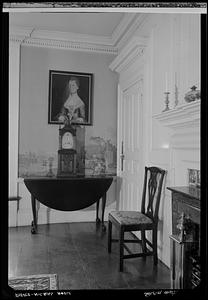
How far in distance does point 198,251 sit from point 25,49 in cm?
186

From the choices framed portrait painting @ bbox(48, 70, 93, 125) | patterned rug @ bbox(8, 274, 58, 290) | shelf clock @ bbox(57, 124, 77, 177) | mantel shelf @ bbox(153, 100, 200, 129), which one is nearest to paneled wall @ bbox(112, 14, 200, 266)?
mantel shelf @ bbox(153, 100, 200, 129)

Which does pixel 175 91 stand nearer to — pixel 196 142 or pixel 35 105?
pixel 196 142

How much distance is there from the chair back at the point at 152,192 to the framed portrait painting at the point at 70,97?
636 mm

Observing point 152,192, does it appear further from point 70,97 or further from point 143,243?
point 70,97

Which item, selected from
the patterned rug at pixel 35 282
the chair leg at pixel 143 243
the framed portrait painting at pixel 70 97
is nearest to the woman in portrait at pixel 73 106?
the framed portrait painting at pixel 70 97

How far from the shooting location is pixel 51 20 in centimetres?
176

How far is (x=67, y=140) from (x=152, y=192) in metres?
0.74

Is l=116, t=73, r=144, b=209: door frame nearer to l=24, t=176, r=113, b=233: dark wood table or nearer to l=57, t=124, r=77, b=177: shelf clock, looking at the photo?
l=24, t=176, r=113, b=233: dark wood table

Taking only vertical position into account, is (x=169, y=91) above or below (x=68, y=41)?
below

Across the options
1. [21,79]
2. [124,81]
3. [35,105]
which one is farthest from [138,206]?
[21,79]

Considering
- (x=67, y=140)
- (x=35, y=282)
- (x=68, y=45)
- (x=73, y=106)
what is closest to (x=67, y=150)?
(x=67, y=140)

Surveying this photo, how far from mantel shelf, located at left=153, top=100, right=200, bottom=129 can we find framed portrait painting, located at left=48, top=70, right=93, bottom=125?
0.55m

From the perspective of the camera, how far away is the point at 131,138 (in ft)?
6.09

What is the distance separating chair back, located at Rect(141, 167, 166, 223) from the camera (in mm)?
1680
